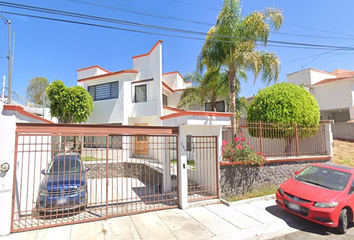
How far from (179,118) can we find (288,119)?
556 centimetres

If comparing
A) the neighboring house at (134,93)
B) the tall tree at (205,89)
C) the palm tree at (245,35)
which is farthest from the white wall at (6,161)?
the tall tree at (205,89)

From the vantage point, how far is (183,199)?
19.9 feet

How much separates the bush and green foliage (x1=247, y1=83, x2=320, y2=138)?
1.73 m

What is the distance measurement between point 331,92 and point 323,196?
759 inches

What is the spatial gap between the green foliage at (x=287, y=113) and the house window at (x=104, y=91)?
1060 cm

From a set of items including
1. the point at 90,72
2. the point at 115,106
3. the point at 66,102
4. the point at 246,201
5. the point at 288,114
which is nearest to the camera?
the point at 246,201

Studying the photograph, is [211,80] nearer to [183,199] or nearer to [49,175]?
[183,199]

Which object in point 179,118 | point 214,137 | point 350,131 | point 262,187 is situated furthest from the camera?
point 350,131

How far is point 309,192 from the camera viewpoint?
5090 millimetres

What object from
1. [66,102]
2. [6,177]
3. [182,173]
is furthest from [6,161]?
[66,102]

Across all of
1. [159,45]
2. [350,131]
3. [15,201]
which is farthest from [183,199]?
[350,131]

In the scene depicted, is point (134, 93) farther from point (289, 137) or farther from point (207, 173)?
point (289, 137)

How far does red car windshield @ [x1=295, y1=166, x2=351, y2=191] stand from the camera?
516 centimetres

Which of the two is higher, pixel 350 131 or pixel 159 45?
pixel 159 45
